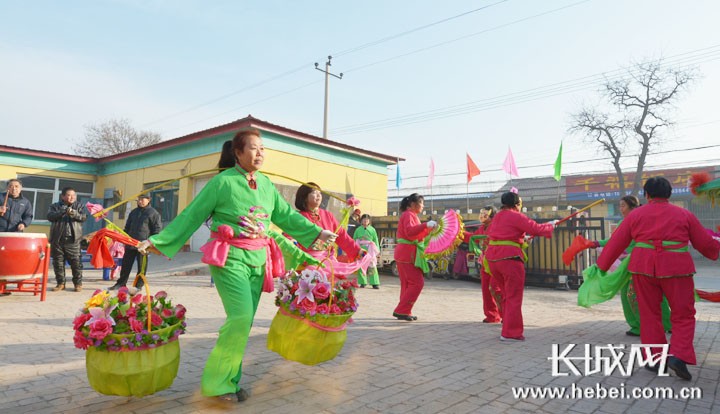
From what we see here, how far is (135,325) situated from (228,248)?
29.3 inches

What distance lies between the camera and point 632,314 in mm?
5699

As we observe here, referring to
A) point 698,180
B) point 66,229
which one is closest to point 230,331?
point 698,180

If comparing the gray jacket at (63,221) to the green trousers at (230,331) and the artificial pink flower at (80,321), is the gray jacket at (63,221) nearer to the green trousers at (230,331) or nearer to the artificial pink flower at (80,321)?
the artificial pink flower at (80,321)

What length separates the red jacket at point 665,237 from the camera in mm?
3988

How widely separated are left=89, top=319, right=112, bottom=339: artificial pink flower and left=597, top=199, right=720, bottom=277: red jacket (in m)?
4.50

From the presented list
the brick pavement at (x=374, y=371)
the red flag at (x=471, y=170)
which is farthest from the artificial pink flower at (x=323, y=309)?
the red flag at (x=471, y=170)

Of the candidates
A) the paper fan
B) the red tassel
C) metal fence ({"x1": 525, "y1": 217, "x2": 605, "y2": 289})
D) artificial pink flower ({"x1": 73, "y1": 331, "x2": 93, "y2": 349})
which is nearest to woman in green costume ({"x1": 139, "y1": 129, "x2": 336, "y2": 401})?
artificial pink flower ({"x1": 73, "y1": 331, "x2": 93, "y2": 349})

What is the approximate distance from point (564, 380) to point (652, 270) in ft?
4.52

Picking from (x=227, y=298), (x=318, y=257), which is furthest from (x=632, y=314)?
(x=227, y=298)

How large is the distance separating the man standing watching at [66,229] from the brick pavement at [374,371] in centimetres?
137

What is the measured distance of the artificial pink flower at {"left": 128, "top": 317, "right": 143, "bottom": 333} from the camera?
8.95 feet

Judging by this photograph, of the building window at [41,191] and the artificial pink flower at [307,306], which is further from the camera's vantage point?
the building window at [41,191]

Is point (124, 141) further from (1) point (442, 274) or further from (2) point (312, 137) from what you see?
(1) point (442, 274)

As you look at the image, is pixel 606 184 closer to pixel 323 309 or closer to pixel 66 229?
pixel 66 229
